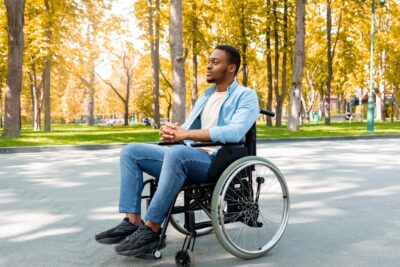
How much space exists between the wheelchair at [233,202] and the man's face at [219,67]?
458 millimetres

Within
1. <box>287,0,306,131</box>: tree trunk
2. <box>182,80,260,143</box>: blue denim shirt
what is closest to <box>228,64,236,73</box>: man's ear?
<box>182,80,260,143</box>: blue denim shirt

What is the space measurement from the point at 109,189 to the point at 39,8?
20617 millimetres

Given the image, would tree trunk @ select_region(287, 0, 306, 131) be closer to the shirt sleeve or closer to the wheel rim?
the wheel rim

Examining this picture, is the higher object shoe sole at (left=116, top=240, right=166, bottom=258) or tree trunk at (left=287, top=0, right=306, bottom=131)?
tree trunk at (left=287, top=0, right=306, bottom=131)

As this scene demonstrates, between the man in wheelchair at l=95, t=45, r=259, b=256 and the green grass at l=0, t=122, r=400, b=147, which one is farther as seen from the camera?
the green grass at l=0, t=122, r=400, b=147

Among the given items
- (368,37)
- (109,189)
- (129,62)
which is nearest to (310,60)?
(368,37)

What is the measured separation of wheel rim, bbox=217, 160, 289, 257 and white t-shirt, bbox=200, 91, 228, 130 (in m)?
0.47

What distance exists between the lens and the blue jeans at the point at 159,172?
299 cm

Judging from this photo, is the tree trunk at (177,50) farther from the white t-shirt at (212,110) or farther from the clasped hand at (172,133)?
the clasped hand at (172,133)

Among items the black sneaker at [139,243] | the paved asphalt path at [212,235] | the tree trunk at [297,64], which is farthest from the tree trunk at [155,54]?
the black sneaker at [139,243]

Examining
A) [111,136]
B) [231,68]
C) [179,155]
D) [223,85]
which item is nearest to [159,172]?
[179,155]

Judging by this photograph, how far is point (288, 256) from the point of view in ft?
11.1

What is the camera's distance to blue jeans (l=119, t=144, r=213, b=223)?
2.99m

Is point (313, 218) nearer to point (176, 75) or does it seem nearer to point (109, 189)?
point (109, 189)
